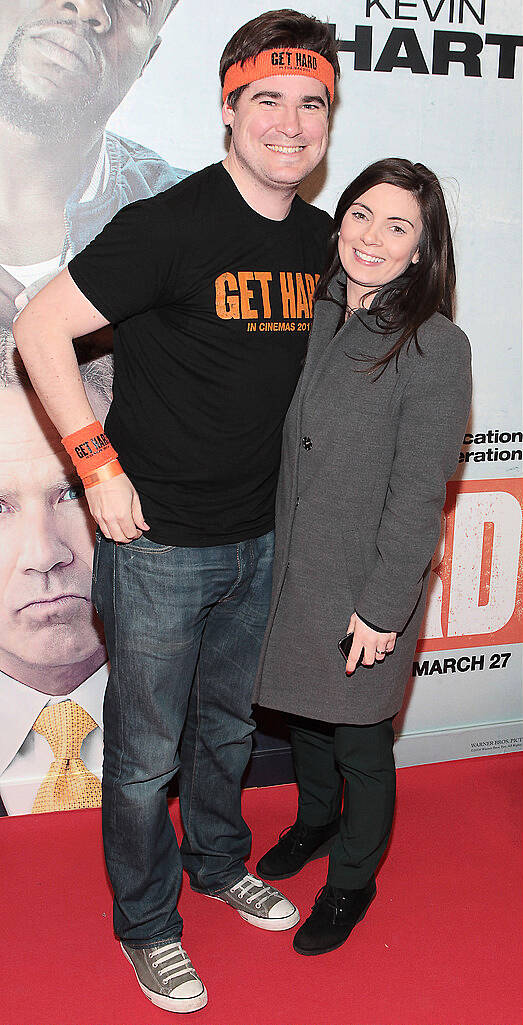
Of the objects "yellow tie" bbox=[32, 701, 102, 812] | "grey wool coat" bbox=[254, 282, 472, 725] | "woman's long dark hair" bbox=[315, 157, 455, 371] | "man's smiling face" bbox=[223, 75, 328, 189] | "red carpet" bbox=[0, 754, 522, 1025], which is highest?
"man's smiling face" bbox=[223, 75, 328, 189]

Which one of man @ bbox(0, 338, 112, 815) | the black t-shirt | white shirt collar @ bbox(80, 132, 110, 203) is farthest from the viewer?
man @ bbox(0, 338, 112, 815)

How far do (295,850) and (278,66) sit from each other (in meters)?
1.72

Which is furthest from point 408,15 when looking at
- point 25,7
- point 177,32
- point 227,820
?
point 227,820

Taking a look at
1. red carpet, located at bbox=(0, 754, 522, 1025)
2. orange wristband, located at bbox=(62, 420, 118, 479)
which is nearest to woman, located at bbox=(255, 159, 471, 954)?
red carpet, located at bbox=(0, 754, 522, 1025)

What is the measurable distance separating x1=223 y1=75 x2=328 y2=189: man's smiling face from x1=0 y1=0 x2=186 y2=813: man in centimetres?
55

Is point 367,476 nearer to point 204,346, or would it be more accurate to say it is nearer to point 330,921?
point 204,346

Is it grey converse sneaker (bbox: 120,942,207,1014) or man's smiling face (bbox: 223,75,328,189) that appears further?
grey converse sneaker (bbox: 120,942,207,1014)

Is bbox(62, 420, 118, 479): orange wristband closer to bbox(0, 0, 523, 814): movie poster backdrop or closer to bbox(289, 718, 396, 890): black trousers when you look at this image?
bbox(0, 0, 523, 814): movie poster backdrop

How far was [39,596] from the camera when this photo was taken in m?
2.26

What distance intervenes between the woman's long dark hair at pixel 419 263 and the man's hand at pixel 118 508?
0.51m

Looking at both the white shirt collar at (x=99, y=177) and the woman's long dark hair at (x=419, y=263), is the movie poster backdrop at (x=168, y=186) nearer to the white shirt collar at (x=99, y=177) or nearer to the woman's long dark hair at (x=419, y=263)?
the white shirt collar at (x=99, y=177)

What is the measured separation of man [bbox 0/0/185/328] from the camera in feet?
6.44

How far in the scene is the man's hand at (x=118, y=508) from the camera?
5.33 ft

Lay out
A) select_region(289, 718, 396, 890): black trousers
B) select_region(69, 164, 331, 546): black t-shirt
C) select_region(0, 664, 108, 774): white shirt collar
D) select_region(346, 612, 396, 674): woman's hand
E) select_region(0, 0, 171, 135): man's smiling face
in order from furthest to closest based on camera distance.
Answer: select_region(0, 664, 108, 774): white shirt collar
select_region(0, 0, 171, 135): man's smiling face
select_region(289, 718, 396, 890): black trousers
select_region(346, 612, 396, 674): woman's hand
select_region(69, 164, 331, 546): black t-shirt
